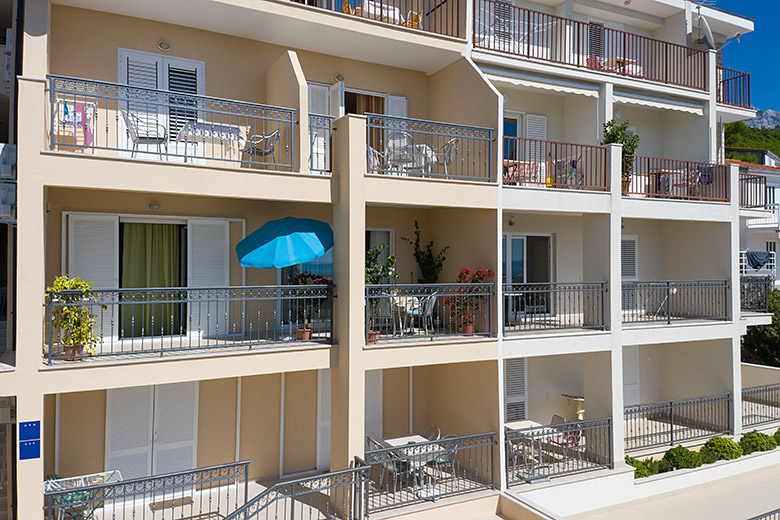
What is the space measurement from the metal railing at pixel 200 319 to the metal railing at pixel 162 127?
2.83 meters

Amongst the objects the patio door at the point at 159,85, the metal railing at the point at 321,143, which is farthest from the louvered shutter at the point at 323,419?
the patio door at the point at 159,85

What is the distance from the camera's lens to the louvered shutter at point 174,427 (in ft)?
40.0

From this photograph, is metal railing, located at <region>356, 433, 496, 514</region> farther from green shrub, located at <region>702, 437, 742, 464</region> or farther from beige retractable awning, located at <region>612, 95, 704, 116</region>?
beige retractable awning, located at <region>612, 95, 704, 116</region>

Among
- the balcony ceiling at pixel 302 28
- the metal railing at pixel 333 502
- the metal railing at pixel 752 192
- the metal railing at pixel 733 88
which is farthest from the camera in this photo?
the metal railing at pixel 733 88

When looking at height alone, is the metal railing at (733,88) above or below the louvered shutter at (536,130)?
above

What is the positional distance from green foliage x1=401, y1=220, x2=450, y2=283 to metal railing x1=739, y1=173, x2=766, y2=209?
35.2 ft

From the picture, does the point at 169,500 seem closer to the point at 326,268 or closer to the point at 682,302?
the point at 326,268

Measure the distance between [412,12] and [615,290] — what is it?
29.1ft

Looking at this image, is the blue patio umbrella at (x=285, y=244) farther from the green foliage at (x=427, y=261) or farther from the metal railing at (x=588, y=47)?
the metal railing at (x=588, y=47)

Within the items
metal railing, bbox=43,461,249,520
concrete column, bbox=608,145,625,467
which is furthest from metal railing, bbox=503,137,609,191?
metal railing, bbox=43,461,249,520

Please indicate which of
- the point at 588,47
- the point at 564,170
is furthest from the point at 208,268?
the point at 588,47

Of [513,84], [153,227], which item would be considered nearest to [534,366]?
[513,84]

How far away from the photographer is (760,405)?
1934cm

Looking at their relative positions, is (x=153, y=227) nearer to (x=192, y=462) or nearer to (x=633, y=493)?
(x=192, y=462)
